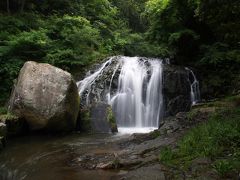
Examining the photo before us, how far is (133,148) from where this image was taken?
30.6ft

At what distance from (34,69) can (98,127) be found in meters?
3.27

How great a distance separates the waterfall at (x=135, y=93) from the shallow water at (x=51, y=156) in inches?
113

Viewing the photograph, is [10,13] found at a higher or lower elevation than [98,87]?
higher

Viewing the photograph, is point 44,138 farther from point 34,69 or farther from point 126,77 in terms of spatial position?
point 126,77

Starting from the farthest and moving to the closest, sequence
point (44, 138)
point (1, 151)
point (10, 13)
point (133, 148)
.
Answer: point (10, 13)
point (44, 138)
point (1, 151)
point (133, 148)

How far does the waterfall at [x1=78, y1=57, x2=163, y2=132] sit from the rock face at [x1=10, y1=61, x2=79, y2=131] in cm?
255

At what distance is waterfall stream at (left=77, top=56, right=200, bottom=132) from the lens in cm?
1511

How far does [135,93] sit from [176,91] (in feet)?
6.25

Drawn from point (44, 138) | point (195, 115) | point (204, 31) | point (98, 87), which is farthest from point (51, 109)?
point (204, 31)

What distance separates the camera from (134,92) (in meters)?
16.0

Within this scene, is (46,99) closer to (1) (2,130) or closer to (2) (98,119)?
(1) (2,130)

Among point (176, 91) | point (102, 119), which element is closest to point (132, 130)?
point (102, 119)

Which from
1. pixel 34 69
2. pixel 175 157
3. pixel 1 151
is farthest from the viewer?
pixel 34 69

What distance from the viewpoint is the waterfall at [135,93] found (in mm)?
15117
